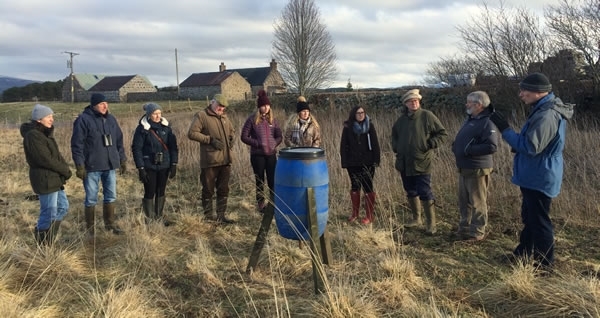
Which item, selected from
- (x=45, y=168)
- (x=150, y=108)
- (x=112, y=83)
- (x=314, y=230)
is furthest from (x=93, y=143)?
(x=112, y=83)

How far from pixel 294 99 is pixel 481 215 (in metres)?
18.3

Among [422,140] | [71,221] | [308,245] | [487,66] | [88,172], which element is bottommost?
[71,221]

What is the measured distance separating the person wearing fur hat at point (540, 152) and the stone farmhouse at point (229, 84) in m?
45.6

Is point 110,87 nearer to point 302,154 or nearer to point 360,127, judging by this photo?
point 360,127

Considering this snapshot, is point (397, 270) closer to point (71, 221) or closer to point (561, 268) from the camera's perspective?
point (561, 268)

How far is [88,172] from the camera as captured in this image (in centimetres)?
499

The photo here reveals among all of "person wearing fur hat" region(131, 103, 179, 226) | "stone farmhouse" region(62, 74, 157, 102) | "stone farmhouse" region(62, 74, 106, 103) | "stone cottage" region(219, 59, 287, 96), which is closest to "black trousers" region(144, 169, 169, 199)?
"person wearing fur hat" region(131, 103, 179, 226)

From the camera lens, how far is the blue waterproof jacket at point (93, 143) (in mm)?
4887

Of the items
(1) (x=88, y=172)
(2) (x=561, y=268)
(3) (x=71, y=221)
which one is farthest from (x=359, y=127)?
(3) (x=71, y=221)

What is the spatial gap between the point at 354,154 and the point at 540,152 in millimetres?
2305

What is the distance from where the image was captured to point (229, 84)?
51.7 m

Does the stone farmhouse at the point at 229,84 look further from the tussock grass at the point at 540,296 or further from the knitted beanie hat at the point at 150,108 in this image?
the tussock grass at the point at 540,296

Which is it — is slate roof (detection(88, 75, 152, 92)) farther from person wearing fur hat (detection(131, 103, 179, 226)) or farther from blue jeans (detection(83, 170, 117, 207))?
blue jeans (detection(83, 170, 117, 207))

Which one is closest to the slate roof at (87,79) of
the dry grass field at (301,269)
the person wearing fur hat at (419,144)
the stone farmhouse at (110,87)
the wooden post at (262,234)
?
the stone farmhouse at (110,87)
